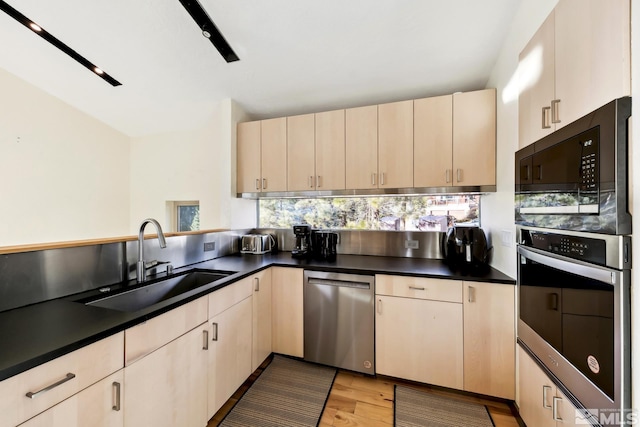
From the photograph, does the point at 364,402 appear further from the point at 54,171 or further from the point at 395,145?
the point at 54,171

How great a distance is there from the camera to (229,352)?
1.61m

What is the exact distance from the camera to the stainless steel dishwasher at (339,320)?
6.22 feet

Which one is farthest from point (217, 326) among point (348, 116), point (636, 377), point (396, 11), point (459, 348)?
point (396, 11)

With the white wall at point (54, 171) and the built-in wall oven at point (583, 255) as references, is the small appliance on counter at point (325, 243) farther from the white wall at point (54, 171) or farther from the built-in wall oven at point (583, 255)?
the white wall at point (54, 171)

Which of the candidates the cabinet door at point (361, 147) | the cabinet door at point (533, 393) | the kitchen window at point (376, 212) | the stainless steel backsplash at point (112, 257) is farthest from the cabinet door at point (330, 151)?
the cabinet door at point (533, 393)

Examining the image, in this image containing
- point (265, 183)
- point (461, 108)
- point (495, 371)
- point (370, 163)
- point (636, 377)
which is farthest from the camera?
point (265, 183)

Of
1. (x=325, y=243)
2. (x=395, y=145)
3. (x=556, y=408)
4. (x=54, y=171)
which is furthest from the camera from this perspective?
(x=54, y=171)

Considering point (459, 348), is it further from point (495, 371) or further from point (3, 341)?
point (3, 341)

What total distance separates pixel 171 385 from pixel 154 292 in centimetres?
63

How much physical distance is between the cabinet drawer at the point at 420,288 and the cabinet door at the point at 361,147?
84 cm

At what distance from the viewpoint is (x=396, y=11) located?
159 centimetres

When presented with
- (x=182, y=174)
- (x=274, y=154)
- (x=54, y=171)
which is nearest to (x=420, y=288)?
(x=274, y=154)

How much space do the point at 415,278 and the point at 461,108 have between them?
4.64 feet

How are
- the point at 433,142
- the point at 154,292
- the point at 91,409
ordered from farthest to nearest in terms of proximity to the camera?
the point at 433,142
the point at 154,292
the point at 91,409
